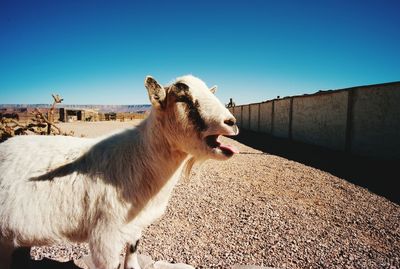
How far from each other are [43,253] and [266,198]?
5126mm

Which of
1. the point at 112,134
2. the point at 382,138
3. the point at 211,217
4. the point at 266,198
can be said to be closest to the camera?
the point at 112,134

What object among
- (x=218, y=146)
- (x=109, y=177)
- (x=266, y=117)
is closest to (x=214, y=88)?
(x=218, y=146)

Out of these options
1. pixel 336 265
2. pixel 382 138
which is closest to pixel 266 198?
pixel 336 265

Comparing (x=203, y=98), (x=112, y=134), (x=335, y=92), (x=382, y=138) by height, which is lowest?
(x=382, y=138)

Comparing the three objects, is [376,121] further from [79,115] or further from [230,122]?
[79,115]

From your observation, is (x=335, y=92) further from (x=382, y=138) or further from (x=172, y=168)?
(x=172, y=168)

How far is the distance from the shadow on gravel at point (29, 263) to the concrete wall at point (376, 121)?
11.3 meters

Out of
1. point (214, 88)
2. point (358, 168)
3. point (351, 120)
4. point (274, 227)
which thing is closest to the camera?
point (214, 88)

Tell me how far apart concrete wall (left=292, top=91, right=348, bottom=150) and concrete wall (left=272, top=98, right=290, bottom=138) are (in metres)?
1.17

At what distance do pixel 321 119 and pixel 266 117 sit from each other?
9978 millimetres

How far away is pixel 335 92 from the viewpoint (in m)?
13.5

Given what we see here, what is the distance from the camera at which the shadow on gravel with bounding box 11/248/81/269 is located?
9.50 ft

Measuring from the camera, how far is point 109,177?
2273 millimetres

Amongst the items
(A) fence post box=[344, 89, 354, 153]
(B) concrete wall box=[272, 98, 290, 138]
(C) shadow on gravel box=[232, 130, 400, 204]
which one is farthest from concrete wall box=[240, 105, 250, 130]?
(A) fence post box=[344, 89, 354, 153]
